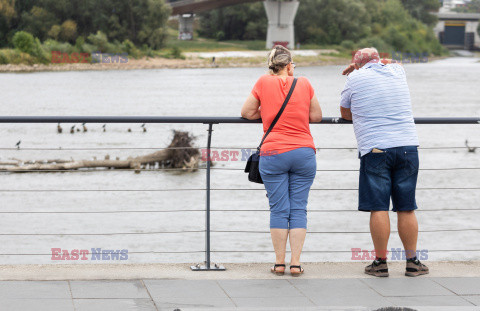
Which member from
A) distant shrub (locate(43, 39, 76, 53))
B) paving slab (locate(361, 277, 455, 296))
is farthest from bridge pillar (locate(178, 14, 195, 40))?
paving slab (locate(361, 277, 455, 296))

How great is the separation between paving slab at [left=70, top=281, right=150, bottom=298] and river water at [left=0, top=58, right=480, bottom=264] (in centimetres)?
90

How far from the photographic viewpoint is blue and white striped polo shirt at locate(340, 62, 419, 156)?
558 cm

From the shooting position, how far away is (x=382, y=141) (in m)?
5.56

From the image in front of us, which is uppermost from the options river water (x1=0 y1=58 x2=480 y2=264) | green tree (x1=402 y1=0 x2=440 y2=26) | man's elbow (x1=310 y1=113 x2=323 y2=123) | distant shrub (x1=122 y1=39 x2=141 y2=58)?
green tree (x1=402 y1=0 x2=440 y2=26)

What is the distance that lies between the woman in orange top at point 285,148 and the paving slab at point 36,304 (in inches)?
60.1

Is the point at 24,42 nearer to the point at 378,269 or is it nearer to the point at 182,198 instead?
the point at 182,198

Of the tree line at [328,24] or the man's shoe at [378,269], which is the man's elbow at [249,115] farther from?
the tree line at [328,24]

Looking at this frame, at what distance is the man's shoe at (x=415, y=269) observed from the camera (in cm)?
570

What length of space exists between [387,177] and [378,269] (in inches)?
24.8

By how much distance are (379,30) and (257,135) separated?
306 feet

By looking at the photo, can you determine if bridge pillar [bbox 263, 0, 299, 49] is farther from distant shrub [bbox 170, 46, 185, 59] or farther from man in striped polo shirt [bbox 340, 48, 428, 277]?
man in striped polo shirt [bbox 340, 48, 428, 277]

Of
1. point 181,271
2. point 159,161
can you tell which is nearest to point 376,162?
point 181,271

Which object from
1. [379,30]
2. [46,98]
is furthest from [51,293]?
[379,30]

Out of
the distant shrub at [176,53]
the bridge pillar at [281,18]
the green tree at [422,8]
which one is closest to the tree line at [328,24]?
the distant shrub at [176,53]
